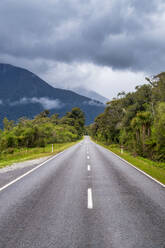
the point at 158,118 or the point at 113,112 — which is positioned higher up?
the point at 113,112

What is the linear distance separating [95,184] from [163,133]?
1121 cm

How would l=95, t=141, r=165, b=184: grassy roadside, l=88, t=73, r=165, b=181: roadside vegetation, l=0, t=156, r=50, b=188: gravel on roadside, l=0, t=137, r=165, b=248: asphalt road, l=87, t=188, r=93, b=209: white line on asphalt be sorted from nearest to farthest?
l=0, t=137, r=165, b=248: asphalt road < l=87, t=188, r=93, b=209: white line on asphalt < l=0, t=156, r=50, b=188: gravel on roadside < l=95, t=141, r=165, b=184: grassy roadside < l=88, t=73, r=165, b=181: roadside vegetation

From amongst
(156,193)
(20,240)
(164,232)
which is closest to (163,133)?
(156,193)

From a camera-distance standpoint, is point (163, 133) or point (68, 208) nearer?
point (68, 208)

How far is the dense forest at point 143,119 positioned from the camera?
1761 cm

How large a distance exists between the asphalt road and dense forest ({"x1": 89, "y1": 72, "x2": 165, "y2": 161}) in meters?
11.1

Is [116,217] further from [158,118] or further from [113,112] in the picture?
[113,112]

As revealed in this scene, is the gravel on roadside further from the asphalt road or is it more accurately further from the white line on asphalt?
the white line on asphalt

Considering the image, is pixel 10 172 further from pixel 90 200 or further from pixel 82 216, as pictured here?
pixel 82 216

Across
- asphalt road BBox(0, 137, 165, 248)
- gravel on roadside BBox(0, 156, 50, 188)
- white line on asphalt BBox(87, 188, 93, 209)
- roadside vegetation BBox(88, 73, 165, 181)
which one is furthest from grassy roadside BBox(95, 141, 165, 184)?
gravel on roadside BBox(0, 156, 50, 188)

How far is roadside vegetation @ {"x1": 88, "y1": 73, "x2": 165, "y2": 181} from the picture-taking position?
17219 millimetres

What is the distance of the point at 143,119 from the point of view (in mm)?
22391

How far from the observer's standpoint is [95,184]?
7594 millimetres

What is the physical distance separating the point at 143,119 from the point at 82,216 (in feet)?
64.3
